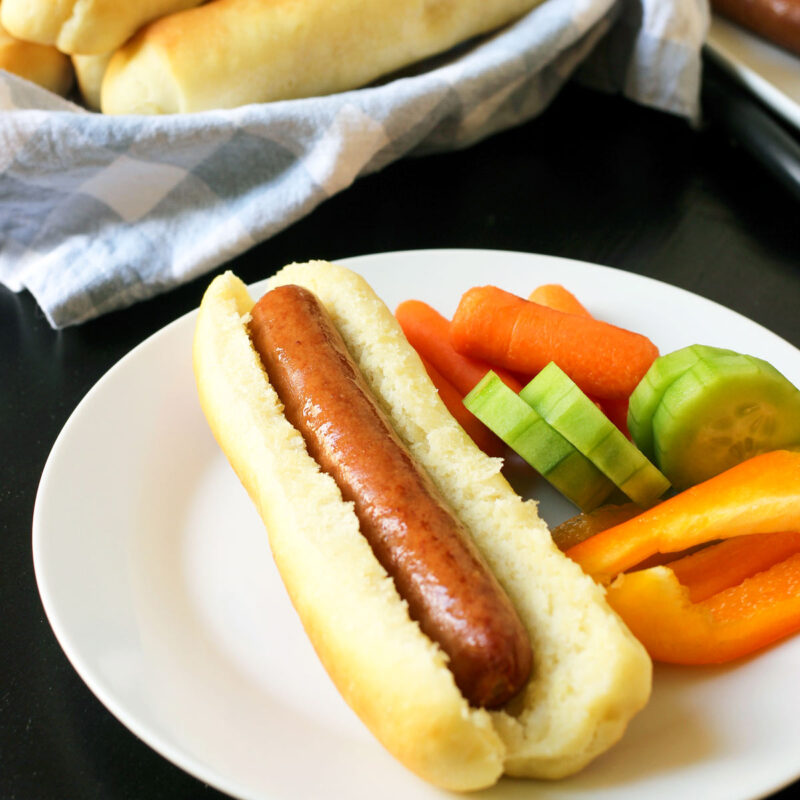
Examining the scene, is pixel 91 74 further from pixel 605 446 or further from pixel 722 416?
pixel 722 416

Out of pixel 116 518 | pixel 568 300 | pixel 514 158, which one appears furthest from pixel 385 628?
pixel 514 158

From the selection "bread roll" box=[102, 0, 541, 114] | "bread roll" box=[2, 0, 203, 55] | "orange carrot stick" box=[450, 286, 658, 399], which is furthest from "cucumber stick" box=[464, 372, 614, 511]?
"bread roll" box=[2, 0, 203, 55]

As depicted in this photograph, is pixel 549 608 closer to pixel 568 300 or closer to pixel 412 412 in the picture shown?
pixel 412 412

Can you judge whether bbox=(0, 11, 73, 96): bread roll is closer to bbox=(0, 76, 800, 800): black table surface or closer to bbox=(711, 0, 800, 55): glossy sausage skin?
bbox=(0, 76, 800, 800): black table surface

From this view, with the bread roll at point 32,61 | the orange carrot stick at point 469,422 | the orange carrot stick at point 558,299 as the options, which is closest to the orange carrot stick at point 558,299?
the orange carrot stick at point 558,299

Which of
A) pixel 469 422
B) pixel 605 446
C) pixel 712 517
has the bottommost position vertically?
pixel 469 422

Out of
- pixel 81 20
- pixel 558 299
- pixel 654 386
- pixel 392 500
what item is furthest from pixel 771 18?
pixel 392 500
